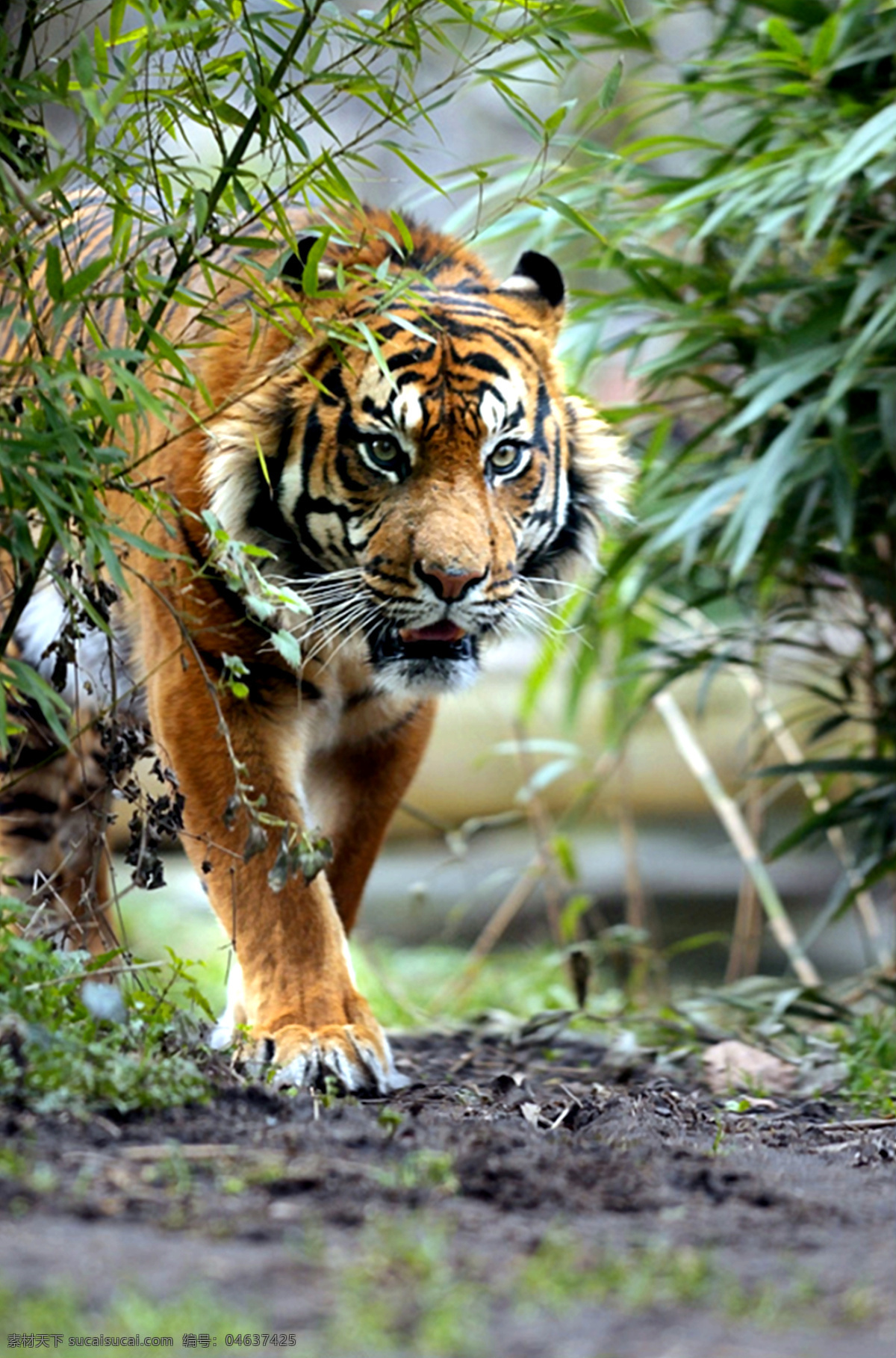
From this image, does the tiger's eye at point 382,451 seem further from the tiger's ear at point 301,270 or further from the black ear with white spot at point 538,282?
the black ear with white spot at point 538,282

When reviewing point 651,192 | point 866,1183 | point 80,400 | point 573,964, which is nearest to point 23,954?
point 80,400

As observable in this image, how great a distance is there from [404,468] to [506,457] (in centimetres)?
22

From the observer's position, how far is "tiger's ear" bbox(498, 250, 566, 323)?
9.93 ft

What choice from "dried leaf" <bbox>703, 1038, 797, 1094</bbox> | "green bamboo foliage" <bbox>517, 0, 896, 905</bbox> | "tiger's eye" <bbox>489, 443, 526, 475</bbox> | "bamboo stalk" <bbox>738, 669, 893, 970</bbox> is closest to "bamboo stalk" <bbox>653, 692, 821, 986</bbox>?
"bamboo stalk" <bbox>738, 669, 893, 970</bbox>

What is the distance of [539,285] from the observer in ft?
9.99

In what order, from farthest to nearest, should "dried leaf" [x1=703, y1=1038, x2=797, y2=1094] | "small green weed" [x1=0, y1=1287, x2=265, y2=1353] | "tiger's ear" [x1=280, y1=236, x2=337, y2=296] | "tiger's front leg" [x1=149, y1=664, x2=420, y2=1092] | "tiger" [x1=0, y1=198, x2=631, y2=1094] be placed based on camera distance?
1. "dried leaf" [x1=703, y1=1038, x2=797, y2=1094]
2. "tiger" [x1=0, y1=198, x2=631, y2=1094]
3. "tiger's front leg" [x1=149, y1=664, x2=420, y2=1092]
4. "tiger's ear" [x1=280, y1=236, x2=337, y2=296]
5. "small green weed" [x1=0, y1=1287, x2=265, y2=1353]

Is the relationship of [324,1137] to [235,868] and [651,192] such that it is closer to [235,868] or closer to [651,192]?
[235,868]

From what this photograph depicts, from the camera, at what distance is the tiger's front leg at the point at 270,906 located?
7.75 ft

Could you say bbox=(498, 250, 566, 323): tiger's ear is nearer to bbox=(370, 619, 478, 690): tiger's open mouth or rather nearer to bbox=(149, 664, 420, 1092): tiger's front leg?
bbox=(370, 619, 478, 690): tiger's open mouth

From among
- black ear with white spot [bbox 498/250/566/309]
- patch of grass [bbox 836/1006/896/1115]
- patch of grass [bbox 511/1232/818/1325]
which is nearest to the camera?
patch of grass [bbox 511/1232/818/1325]

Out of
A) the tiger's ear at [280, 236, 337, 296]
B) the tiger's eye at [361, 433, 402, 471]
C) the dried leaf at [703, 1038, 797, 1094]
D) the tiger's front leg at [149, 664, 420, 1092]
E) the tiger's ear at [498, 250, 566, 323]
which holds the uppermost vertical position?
the tiger's ear at [498, 250, 566, 323]

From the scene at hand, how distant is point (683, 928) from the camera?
7691 millimetres

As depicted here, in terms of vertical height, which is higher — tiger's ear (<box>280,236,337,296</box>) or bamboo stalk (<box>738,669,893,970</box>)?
tiger's ear (<box>280,236,337,296</box>)

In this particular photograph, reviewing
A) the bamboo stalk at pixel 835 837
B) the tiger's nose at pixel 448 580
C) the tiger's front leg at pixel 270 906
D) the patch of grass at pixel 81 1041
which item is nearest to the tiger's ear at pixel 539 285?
the tiger's nose at pixel 448 580
